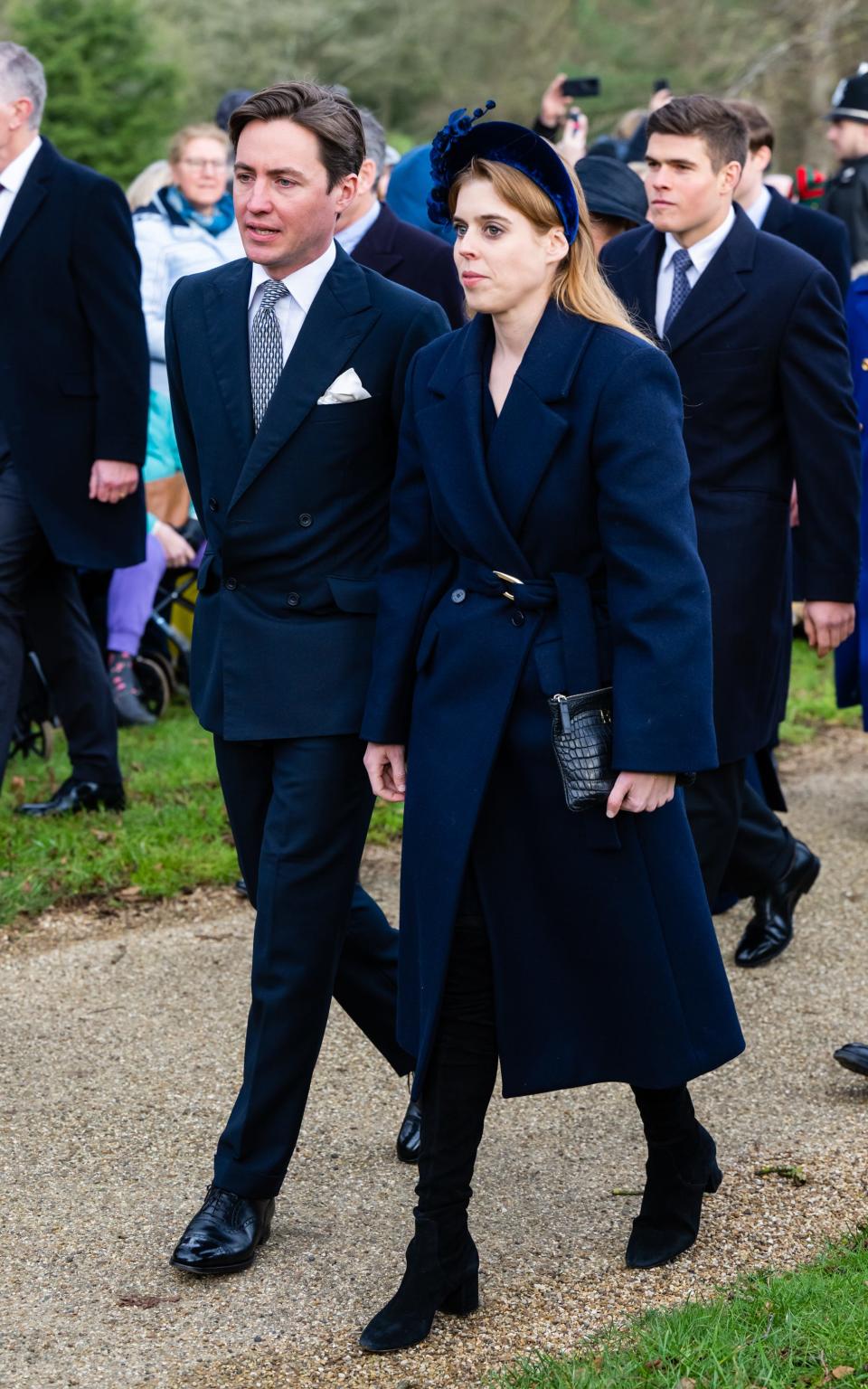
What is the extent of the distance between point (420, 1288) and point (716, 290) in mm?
2617

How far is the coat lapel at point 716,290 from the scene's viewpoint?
15.0 feet

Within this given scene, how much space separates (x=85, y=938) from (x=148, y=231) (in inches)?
167

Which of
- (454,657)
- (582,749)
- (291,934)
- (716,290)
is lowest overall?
(291,934)

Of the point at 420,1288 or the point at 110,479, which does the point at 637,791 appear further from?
the point at 110,479

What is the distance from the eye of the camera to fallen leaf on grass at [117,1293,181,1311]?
3344 mm

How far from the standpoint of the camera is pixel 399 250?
577 centimetres

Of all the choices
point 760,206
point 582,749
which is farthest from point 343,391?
point 760,206

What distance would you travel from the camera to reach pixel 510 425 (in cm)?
313

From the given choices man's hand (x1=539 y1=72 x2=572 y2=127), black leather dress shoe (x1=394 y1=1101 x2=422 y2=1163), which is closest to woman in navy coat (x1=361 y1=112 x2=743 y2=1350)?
black leather dress shoe (x1=394 y1=1101 x2=422 y2=1163)

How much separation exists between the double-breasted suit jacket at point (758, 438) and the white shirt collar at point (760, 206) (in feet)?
6.04

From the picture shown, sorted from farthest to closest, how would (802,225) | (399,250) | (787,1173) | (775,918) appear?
1. (802,225)
2. (399,250)
3. (775,918)
4. (787,1173)

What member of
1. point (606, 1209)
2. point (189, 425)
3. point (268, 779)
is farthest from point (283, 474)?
point (606, 1209)

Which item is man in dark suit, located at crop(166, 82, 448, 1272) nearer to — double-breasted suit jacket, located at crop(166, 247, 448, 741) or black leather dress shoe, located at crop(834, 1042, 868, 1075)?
double-breasted suit jacket, located at crop(166, 247, 448, 741)

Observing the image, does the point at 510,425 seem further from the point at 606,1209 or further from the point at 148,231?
the point at 148,231
